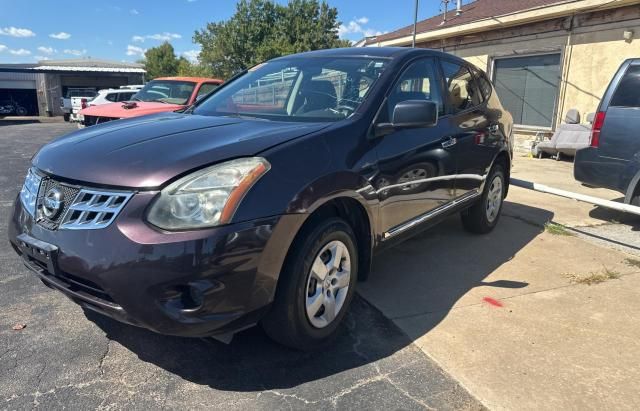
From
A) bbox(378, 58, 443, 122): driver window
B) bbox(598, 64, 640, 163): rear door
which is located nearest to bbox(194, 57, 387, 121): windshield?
bbox(378, 58, 443, 122): driver window

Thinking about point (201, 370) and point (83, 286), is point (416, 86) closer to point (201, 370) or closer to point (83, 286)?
point (201, 370)

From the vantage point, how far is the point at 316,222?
2609 millimetres

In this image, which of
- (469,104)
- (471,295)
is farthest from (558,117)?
(471,295)

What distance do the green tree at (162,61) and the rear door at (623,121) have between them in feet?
230

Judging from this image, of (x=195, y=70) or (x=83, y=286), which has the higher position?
(x=195, y=70)

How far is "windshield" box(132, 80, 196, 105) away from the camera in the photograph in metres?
8.65

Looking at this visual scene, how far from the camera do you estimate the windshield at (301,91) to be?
3.19 meters

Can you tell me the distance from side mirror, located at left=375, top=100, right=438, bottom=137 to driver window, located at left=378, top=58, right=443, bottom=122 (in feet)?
0.31

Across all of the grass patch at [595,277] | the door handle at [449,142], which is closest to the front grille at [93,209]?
the door handle at [449,142]

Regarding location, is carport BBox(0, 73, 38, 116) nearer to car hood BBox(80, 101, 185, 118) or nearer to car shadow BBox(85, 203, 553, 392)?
car hood BBox(80, 101, 185, 118)

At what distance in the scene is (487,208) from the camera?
5004 millimetres

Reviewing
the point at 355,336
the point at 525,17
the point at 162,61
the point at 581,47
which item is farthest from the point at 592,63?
the point at 162,61

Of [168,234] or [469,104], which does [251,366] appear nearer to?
[168,234]

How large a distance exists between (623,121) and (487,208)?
1.89m
